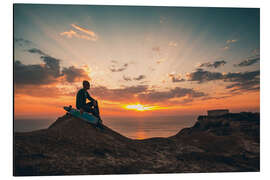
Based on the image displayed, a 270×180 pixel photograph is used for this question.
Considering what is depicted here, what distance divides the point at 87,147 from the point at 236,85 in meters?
5.52

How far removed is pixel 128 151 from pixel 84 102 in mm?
2132

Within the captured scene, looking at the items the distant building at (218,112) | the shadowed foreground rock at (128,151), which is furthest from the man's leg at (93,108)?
the distant building at (218,112)

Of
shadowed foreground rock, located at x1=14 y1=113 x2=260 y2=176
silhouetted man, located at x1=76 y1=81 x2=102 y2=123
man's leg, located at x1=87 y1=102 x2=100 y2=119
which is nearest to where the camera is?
shadowed foreground rock, located at x1=14 y1=113 x2=260 y2=176

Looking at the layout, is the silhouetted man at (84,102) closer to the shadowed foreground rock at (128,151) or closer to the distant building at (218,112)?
the shadowed foreground rock at (128,151)

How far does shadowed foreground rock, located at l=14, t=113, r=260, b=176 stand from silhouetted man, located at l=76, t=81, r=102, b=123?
57 centimetres

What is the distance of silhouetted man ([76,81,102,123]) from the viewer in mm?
6859

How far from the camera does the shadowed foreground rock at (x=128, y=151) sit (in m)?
5.95

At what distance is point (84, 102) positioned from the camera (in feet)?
22.6

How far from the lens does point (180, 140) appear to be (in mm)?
8352

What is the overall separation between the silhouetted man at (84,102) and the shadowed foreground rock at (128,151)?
572 millimetres

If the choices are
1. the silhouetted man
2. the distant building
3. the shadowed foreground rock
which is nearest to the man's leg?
the silhouetted man

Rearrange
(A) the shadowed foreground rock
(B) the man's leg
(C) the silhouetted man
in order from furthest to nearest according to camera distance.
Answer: (B) the man's leg → (C) the silhouetted man → (A) the shadowed foreground rock

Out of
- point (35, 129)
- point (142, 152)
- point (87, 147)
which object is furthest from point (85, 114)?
point (142, 152)

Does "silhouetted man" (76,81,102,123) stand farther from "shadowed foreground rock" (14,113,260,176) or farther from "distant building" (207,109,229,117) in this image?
"distant building" (207,109,229,117)
